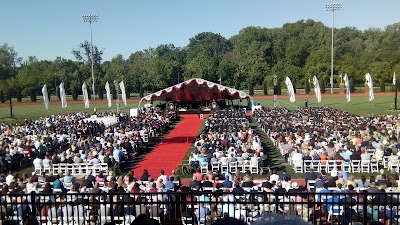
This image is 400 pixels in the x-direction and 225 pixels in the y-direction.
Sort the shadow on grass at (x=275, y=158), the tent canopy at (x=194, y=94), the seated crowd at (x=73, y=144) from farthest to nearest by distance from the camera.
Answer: the tent canopy at (x=194, y=94) → the seated crowd at (x=73, y=144) → the shadow on grass at (x=275, y=158)

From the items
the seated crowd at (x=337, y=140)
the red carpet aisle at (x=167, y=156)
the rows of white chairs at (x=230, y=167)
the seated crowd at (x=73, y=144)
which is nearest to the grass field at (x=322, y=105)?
the seated crowd at (x=337, y=140)

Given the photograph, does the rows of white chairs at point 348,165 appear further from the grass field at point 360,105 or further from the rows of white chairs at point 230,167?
the grass field at point 360,105

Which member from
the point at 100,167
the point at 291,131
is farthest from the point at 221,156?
the point at 291,131

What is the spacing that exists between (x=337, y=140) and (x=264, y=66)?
239ft

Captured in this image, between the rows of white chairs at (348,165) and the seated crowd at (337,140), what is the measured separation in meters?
0.04

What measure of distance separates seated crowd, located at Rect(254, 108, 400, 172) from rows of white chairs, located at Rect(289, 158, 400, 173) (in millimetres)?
43

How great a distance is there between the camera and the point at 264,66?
9312 centimetres

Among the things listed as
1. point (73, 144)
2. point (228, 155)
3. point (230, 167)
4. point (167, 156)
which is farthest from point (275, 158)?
point (73, 144)

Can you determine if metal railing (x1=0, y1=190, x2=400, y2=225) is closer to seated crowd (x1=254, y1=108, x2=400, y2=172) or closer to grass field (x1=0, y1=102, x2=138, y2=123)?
seated crowd (x1=254, y1=108, x2=400, y2=172)

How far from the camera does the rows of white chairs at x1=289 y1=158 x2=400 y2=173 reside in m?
17.6

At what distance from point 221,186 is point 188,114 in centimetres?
3878

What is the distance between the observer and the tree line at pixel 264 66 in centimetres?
8462

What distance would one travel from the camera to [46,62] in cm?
10619

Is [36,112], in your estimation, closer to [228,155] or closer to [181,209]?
[228,155]
